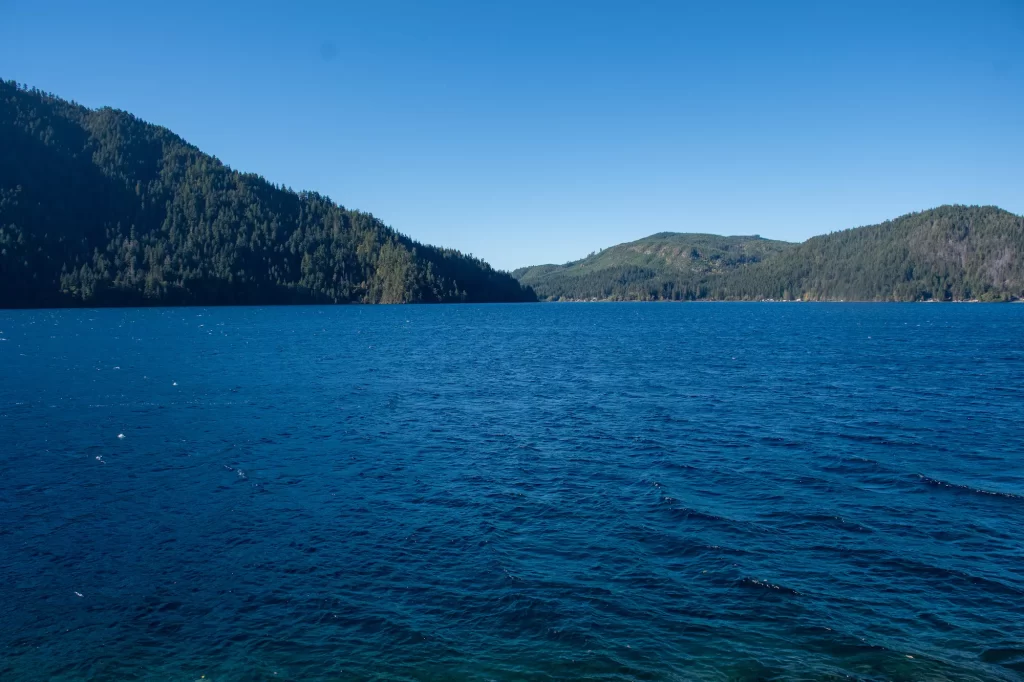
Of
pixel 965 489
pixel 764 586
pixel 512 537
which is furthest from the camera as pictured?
pixel 965 489

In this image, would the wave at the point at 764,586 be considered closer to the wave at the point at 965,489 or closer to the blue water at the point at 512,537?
the blue water at the point at 512,537

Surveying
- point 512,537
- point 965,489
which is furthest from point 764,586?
point 965,489

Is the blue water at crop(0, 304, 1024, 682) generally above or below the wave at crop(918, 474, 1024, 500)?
below

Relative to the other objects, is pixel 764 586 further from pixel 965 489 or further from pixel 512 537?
pixel 965 489

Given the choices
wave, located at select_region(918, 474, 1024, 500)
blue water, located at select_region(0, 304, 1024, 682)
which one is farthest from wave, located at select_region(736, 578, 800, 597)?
wave, located at select_region(918, 474, 1024, 500)

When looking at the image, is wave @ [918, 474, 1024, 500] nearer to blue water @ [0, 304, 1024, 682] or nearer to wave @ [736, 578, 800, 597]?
blue water @ [0, 304, 1024, 682]

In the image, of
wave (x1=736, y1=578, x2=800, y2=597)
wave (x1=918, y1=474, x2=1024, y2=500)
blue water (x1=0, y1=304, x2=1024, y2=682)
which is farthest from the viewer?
wave (x1=918, y1=474, x2=1024, y2=500)

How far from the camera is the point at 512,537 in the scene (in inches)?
975

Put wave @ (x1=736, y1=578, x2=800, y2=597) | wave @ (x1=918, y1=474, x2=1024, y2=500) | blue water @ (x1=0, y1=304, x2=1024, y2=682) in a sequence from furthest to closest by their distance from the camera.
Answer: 1. wave @ (x1=918, y1=474, x2=1024, y2=500)
2. wave @ (x1=736, y1=578, x2=800, y2=597)
3. blue water @ (x1=0, y1=304, x2=1024, y2=682)

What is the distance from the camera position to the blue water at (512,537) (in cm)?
1741

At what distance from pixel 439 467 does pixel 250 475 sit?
969 cm

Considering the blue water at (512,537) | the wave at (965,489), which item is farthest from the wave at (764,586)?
the wave at (965,489)

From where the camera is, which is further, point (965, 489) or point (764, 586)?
point (965, 489)

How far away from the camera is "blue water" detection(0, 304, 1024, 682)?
1741cm
